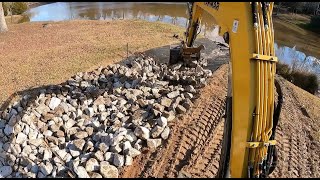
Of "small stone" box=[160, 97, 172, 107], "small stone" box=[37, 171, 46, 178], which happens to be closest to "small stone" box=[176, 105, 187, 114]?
"small stone" box=[160, 97, 172, 107]

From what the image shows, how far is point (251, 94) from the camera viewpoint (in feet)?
15.1

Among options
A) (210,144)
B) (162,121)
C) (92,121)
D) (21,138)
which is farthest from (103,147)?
(210,144)

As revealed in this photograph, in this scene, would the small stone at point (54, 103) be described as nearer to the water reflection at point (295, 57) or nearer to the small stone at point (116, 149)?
the small stone at point (116, 149)

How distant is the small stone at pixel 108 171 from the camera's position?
6.82 meters

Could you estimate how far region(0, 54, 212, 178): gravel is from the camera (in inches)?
283

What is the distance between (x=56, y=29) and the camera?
1723 centimetres

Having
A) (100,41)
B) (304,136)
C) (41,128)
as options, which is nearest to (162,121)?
(41,128)

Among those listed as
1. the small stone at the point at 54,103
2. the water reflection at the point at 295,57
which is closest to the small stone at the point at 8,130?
the small stone at the point at 54,103

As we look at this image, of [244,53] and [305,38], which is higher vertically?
[244,53]

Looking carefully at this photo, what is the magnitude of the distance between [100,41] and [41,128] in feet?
23.5

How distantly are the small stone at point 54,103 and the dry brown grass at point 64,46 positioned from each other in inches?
41.7

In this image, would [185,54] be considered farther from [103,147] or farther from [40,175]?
[40,175]

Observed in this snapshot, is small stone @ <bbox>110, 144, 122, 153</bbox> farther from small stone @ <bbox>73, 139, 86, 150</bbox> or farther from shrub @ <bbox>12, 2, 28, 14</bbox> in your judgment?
shrub @ <bbox>12, 2, 28, 14</bbox>

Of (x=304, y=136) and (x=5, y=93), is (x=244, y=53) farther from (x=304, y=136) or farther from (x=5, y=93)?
(x=5, y=93)
